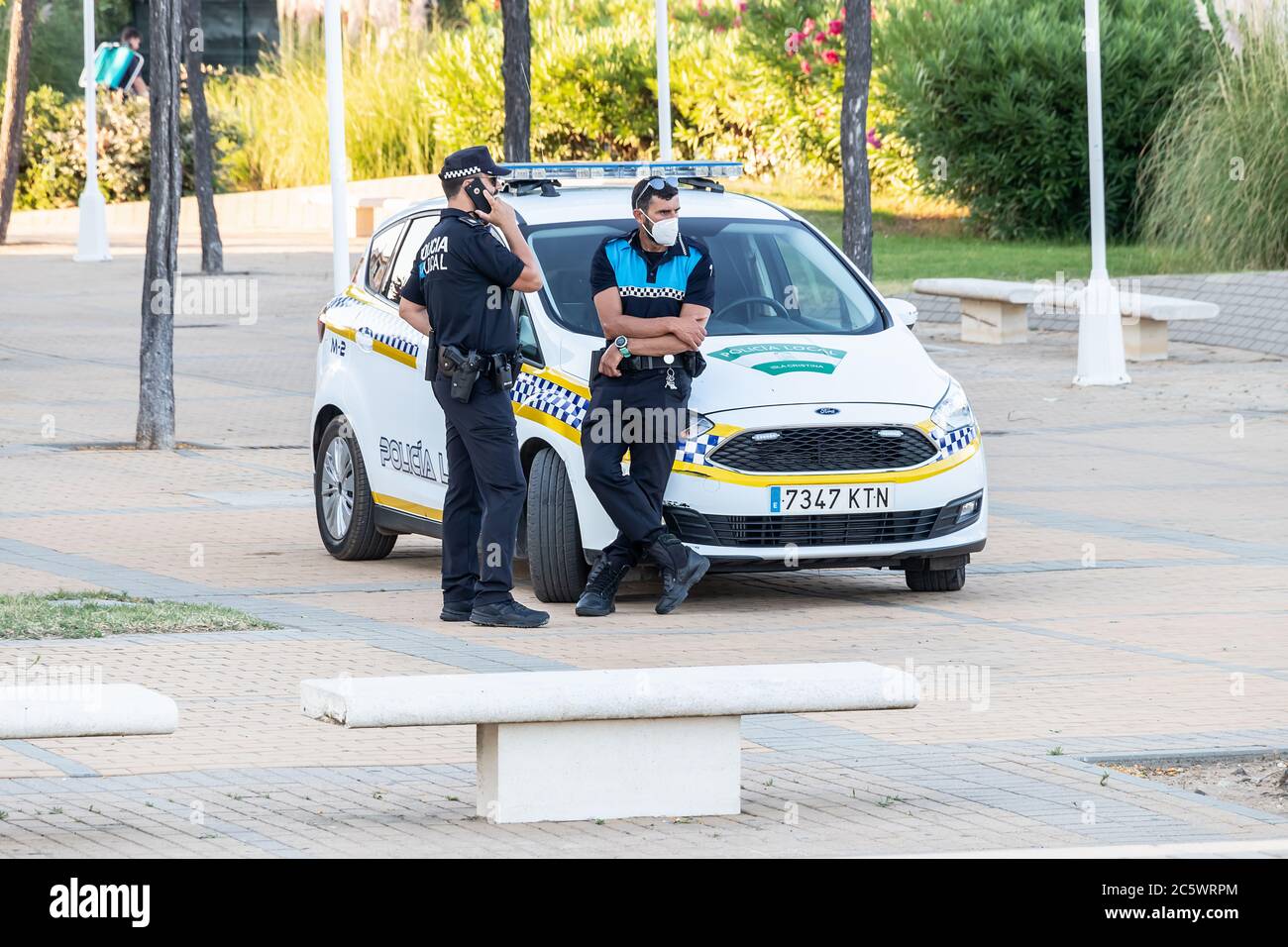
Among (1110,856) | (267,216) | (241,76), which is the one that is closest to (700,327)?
(1110,856)

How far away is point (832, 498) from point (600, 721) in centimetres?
374

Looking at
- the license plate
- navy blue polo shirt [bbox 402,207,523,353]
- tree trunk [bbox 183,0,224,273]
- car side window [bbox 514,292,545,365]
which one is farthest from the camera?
tree trunk [bbox 183,0,224,273]

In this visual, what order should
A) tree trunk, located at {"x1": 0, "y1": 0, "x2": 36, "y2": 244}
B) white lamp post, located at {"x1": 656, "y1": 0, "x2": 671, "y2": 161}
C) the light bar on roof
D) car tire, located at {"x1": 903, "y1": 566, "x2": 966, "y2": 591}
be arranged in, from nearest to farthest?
car tire, located at {"x1": 903, "y1": 566, "x2": 966, "y2": 591}, the light bar on roof, white lamp post, located at {"x1": 656, "y1": 0, "x2": 671, "y2": 161}, tree trunk, located at {"x1": 0, "y1": 0, "x2": 36, "y2": 244}

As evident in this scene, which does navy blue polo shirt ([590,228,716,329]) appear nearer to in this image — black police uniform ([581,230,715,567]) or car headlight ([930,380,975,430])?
black police uniform ([581,230,715,567])

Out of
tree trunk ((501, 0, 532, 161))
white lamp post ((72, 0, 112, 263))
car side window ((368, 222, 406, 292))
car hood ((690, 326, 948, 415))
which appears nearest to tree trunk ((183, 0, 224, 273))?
white lamp post ((72, 0, 112, 263))

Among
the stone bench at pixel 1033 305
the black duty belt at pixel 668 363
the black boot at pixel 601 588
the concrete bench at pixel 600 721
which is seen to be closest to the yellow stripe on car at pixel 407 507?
the black boot at pixel 601 588

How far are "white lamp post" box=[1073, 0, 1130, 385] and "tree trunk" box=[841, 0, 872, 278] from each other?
3.46 m

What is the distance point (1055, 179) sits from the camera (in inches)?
1382

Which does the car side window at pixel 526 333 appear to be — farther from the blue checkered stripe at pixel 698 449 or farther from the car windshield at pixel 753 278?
the blue checkered stripe at pixel 698 449

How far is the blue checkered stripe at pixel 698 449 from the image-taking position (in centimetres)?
1045

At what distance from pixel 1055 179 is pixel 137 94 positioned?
21731 millimetres

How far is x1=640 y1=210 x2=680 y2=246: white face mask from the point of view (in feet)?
33.9

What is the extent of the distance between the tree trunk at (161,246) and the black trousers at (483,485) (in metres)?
6.82

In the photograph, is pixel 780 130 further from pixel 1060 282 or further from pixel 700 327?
pixel 700 327
